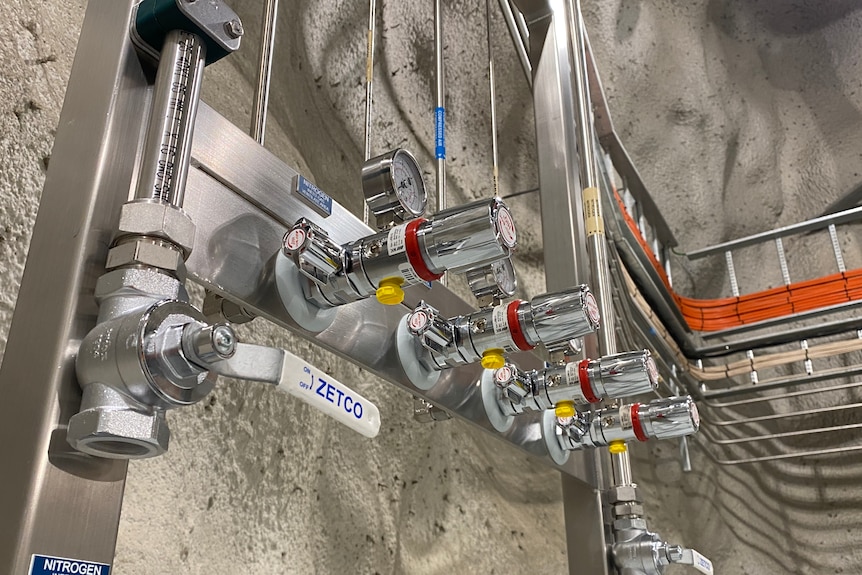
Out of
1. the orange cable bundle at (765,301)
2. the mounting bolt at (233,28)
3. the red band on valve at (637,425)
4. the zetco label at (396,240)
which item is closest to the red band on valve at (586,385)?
the red band on valve at (637,425)

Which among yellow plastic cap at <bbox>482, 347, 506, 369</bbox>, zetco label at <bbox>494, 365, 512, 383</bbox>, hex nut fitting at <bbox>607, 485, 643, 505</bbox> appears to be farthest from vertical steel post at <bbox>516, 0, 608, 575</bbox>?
yellow plastic cap at <bbox>482, 347, 506, 369</bbox>

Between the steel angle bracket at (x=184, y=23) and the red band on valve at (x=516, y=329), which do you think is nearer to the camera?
the steel angle bracket at (x=184, y=23)

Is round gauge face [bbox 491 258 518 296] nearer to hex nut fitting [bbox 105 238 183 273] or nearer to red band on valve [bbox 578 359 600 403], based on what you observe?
red band on valve [bbox 578 359 600 403]

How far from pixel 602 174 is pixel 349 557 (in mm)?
1083

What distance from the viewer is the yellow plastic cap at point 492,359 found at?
2.14 feet

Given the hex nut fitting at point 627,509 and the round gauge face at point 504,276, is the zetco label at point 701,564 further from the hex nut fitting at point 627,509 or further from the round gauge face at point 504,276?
the round gauge face at point 504,276

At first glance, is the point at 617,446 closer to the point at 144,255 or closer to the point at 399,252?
the point at 399,252

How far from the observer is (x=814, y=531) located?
88.6 inches

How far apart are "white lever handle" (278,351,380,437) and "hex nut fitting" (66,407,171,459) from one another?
0.06 metres

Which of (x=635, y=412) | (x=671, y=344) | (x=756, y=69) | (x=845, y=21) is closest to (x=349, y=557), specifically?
(x=635, y=412)

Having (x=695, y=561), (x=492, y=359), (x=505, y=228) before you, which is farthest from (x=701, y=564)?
(x=505, y=228)

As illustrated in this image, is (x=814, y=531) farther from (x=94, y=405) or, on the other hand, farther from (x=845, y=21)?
(x=94, y=405)

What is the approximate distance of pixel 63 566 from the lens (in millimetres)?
330

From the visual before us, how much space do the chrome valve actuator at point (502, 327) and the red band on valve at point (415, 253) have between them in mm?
129
